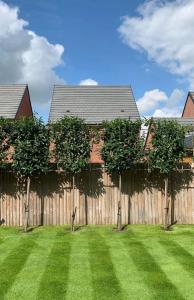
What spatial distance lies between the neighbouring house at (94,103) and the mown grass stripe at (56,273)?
20.4 m

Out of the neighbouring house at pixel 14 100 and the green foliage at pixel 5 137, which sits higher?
the neighbouring house at pixel 14 100

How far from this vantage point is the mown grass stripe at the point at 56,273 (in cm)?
849

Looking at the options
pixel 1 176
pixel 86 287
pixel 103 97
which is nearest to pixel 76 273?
pixel 86 287

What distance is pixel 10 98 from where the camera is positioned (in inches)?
1278

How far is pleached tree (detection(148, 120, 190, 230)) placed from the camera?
15703mm

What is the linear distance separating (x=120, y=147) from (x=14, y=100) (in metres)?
18.2

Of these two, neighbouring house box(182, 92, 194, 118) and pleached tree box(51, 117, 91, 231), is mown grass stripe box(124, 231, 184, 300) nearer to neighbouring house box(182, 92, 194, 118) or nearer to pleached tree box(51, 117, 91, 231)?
pleached tree box(51, 117, 91, 231)

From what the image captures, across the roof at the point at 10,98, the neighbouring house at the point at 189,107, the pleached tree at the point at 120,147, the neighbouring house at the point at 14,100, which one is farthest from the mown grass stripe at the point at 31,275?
the neighbouring house at the point at 189,107

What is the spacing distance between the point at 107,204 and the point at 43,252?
15.2 ft

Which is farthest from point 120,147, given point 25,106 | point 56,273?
point 25,106

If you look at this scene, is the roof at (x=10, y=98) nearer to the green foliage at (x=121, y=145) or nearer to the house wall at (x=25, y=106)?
the house wall at (x=25, y=106)

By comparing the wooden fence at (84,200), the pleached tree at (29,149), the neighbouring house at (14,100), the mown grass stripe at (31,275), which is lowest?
the mown grass stripe at (31,275)

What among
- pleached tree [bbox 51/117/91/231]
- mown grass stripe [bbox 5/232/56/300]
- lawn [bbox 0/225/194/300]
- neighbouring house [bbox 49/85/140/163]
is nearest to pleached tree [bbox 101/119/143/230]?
pleached tree [bbox 51/117/91/231]

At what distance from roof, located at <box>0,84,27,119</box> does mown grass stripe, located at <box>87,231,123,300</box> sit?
18342mm
